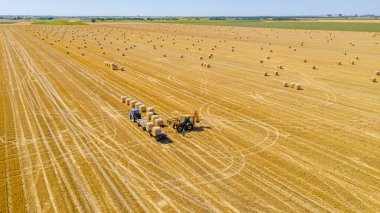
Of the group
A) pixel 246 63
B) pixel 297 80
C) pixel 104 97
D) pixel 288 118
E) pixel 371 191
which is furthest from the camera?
pixel 246 63

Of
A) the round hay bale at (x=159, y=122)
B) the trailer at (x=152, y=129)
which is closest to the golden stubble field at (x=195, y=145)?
the trailer at (x=152, y=129)

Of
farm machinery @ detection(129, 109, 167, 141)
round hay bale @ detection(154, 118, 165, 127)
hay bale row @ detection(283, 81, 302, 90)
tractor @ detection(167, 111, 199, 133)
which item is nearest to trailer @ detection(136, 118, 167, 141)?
farm machinery @ detection(129, 109, 167, 141)

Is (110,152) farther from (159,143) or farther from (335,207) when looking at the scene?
(335,207)

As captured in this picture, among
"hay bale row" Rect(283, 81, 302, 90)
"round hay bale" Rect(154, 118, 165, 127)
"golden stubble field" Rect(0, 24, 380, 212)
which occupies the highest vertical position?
"hay bale row" Rect(283, 81, 302, 90)

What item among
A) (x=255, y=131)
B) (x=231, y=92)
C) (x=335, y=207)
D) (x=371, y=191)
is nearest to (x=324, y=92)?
(x=231, y=92)

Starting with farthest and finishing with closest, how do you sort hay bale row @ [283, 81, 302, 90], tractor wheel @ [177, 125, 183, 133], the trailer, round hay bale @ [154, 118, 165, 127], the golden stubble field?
Answer: hay bale row @ [283, 81, 302, 90] < round hay bale @ [154, 118, 165, 127] < tractor wheel @ [177, 125, 183, 133] < the trailer < the golden stubble field

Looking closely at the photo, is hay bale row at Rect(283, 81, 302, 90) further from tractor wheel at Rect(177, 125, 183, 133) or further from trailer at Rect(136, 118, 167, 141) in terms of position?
trailer at Rect(136, 118, 167, 141)

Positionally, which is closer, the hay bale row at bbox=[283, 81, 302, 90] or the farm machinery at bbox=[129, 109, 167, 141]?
the farm machinery at bbox=[129, 109, 167, 141]

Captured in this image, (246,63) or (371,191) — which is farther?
(246,63)

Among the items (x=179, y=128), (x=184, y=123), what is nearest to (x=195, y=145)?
(x=179, y=128)
